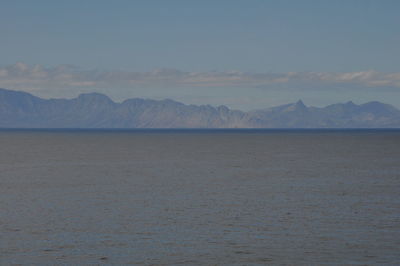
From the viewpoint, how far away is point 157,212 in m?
36.4

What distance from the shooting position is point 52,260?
24.9 meters

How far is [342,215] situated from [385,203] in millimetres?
6603

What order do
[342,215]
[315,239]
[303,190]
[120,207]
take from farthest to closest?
[303,190], [120,207], [342,215], [315,239]

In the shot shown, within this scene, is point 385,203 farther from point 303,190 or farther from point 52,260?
point 52,260

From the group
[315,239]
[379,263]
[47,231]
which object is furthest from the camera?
[47,231]

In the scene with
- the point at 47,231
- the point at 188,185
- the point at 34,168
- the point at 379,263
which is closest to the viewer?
the point at 379,263

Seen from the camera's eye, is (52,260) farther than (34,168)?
No

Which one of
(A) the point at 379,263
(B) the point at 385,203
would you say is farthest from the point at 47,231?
(B) the point at 385,203

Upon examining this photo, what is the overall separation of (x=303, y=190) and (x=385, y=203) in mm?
9182

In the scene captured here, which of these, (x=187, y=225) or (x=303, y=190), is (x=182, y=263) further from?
(x=303, y=190)

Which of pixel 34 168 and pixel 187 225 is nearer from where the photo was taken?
pixel 187 225

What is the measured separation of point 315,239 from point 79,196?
69.1ft

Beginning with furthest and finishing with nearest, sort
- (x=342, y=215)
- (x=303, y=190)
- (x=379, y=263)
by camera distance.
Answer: (x=303, y=190) < (x=342, y=215) < (x=379, y=263)

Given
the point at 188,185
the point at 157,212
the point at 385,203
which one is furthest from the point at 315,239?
the point at 188,185
